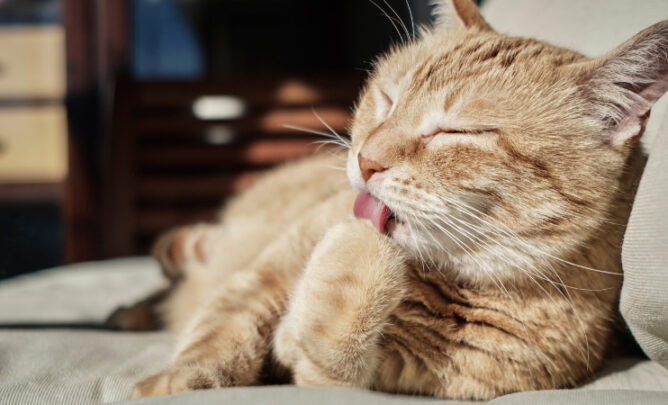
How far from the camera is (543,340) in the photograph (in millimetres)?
896

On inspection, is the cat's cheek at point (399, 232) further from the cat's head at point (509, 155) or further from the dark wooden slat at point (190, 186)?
the dark wooden slat at point (190, 186)

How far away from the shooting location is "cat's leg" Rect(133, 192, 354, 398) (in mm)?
890

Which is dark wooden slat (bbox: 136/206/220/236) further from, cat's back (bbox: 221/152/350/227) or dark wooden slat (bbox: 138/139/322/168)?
cat's back (bbox: 221/152/350/227)

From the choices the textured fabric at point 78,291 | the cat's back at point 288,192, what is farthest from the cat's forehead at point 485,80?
the textured fabric at point 78,291

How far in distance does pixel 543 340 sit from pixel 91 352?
36.8 inches

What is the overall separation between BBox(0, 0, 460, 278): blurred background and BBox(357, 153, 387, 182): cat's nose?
6.03 ft

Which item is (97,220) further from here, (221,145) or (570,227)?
(570,227)

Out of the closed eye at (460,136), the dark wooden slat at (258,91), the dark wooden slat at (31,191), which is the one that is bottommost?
the dark wooden slat at (31,191)

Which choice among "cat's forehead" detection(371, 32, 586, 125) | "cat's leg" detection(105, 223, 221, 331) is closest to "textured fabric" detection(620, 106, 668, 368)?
"cat's forehead" detection(371, 32, 586, 125)

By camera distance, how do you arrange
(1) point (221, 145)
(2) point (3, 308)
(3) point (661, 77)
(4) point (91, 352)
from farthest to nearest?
(1) point (221, 145)
(2) point (3, 308)
(4) point (91, 352)
(3) point (661, 77)

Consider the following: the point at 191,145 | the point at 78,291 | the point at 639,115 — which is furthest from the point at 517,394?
the point at 191,145

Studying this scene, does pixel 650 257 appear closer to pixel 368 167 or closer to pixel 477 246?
pixel 477 246

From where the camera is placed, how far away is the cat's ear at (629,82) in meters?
0.83

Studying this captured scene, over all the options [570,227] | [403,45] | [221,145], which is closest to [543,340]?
[570,227]
